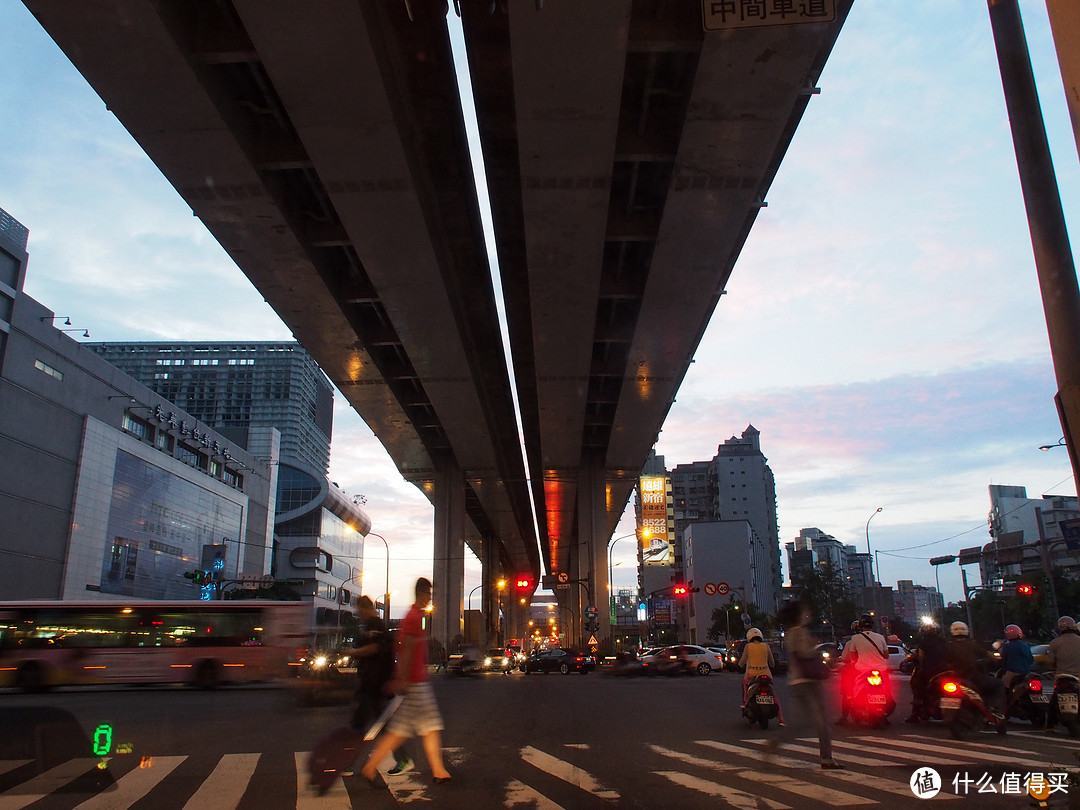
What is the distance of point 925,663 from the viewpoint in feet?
39.3

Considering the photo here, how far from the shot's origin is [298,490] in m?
118

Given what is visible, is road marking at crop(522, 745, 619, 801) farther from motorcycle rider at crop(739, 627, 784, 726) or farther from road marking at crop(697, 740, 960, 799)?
motorcycle rider at crop(739, 627, 784, 726)

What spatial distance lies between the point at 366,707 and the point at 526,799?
1814 mm

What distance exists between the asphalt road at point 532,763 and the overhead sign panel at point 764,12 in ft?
20.9

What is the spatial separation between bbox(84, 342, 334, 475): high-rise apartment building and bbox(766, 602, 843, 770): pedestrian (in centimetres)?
18377

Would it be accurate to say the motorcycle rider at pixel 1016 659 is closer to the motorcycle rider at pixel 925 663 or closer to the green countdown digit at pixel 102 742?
the motorcycle rider at pixel 925 663

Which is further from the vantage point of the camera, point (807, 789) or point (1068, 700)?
point (1068, 700)

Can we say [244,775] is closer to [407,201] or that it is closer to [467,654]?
[407,201]

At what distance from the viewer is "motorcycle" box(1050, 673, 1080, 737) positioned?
412 inches

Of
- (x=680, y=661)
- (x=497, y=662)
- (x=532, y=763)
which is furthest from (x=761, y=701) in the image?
(x=497, y=662)

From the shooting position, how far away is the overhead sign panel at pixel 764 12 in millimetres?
6684

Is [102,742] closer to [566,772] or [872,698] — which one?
[566,772]

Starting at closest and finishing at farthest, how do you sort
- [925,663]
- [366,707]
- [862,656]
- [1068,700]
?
[366,707] → [1068,700] → [925,663] → [862,656]

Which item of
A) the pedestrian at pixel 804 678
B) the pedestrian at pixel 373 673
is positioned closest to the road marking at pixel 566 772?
the pedestrian at pixel 373 673
